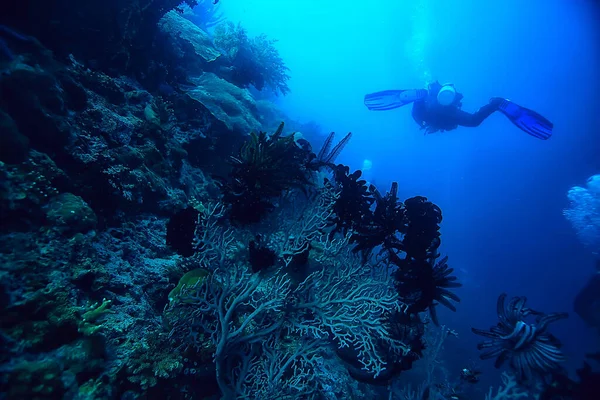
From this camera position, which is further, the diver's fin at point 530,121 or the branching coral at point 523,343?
the diver's fin at point 530,121

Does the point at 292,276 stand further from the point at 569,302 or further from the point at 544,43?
the point at 544,43

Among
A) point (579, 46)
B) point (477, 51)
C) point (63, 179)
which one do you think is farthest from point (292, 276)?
point (477, 51)

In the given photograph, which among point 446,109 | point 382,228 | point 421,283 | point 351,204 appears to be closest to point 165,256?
point 351,204

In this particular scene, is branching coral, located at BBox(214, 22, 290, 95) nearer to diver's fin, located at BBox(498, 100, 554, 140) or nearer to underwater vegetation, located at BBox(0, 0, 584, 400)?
underwater vegetation, located at BBox(0, 0, 584, 400)

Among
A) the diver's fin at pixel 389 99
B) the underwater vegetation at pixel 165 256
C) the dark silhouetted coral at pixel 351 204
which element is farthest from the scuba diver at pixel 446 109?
the underwater vegetation at pixel 165 256

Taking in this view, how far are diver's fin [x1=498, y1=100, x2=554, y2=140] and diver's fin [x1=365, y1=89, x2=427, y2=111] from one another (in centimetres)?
343

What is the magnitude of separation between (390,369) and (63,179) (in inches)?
190

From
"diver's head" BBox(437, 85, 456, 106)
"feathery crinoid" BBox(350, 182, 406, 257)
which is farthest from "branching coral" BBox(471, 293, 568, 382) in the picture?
"diver's head" BBox(437, 85, 456, 106)

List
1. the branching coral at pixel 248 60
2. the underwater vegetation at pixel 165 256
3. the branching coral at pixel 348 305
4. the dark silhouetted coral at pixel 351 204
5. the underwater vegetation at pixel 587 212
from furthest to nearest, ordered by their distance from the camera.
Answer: the underwater vegetation at pixel 587 212 → the branching coral at pixel 248 60 → the dark silhouetted coral at pixel 351 204 → the branching coral at pixel 348 305 → the underwater vegetation at pixel 165 256

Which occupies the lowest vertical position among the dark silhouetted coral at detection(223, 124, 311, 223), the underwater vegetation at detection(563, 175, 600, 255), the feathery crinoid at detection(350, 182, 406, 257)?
the dark silhouetted coral at detection(223, 124, 311, 223)

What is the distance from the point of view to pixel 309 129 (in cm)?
2020

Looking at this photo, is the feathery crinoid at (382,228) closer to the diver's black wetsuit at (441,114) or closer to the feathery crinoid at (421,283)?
the feathery crinoid at (421,283)

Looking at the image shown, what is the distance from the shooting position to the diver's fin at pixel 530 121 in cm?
934

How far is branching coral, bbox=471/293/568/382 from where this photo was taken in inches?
133
